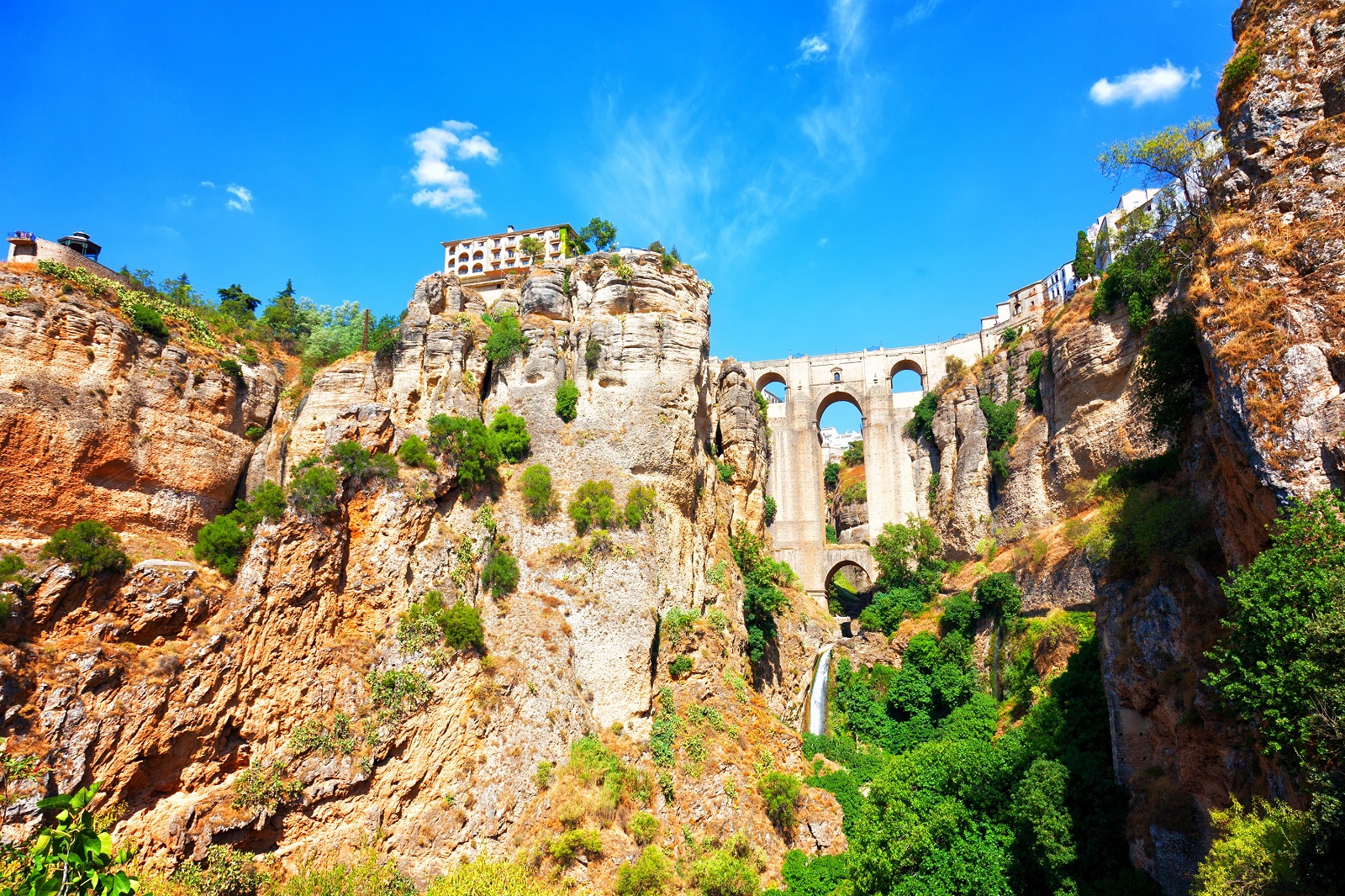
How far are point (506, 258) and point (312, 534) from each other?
38833 millimetres

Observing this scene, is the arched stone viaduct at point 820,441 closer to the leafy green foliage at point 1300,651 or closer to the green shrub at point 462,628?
the green shrub at point 462,628

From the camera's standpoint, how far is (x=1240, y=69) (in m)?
18.7

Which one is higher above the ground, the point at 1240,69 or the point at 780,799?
the point at 1240,69

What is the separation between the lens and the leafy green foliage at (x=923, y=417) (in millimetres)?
54375

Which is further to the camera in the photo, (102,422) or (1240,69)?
(102,422)

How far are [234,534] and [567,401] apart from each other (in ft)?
44.2

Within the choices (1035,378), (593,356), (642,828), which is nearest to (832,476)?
(1035,378)

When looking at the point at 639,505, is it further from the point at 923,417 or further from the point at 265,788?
the point at 923,417

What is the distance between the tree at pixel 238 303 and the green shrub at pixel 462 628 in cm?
2203


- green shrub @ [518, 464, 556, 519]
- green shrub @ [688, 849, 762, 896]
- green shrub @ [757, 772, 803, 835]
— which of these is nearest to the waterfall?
green shrub @ [757, 772, 803, 835]

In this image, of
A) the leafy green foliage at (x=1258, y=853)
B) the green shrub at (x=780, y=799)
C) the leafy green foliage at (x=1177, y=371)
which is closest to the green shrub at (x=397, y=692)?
the green shrub at (x=780, y=799)

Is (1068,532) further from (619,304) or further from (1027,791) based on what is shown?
(619,304)

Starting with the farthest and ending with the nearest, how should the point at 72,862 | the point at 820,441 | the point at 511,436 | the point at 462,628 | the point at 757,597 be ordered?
the point at 820,441 → the point at 757,597 → the point at 511,436 → the point at 462,628 → the point at 72,862

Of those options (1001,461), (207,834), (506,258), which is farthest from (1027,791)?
(506,258)
